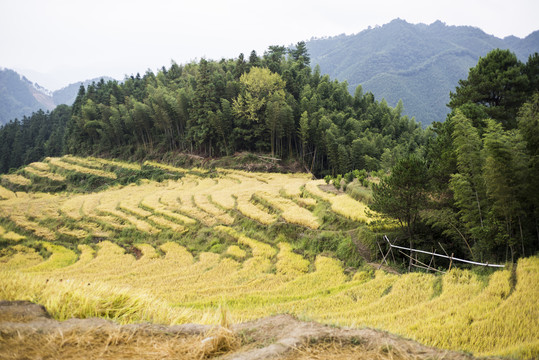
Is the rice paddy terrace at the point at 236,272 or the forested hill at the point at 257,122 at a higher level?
the forested hill at the point at 257,122

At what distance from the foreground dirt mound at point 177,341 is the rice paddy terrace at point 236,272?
1.84ft

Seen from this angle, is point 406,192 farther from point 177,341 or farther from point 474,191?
point 177,341

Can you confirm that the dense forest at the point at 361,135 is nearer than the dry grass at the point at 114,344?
No

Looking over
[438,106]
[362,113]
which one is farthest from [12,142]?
[438,106]

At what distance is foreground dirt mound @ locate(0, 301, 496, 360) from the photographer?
2.74 m

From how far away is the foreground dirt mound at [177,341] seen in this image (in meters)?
2.74

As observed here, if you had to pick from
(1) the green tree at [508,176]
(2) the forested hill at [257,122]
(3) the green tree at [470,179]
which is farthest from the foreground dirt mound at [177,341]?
(2) the forested hill at [257,122]

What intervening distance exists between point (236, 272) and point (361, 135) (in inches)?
1101

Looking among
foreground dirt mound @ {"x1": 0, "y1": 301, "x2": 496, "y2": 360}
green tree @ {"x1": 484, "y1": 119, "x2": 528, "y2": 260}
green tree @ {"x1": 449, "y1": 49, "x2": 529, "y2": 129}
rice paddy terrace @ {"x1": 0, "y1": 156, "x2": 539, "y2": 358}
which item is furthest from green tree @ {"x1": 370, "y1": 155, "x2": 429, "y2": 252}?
green tree @ {"x1": 449, "y1": 49, "x2": 529, "y2": 129}

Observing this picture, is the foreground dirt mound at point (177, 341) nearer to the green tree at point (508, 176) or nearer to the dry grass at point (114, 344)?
the dry grass at point (114, 344)

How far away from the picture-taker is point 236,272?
12.4 meters

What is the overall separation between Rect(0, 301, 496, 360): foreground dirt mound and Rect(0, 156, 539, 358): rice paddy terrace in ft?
1.84

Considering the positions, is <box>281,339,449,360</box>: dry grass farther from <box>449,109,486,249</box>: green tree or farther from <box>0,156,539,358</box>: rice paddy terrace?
<box>449,109,486,249</box>: green tree

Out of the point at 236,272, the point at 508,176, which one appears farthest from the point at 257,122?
the point at 508,176
